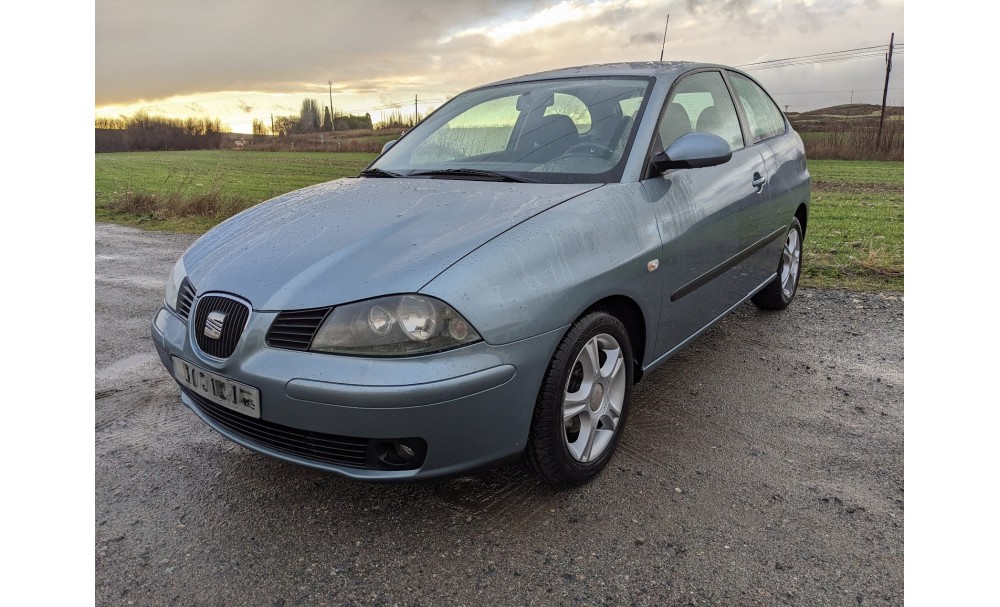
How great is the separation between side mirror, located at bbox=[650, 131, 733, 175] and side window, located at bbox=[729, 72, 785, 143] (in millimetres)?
1294

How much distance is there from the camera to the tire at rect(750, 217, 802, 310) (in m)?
4.68

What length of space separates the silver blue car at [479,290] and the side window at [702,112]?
0.03 metres

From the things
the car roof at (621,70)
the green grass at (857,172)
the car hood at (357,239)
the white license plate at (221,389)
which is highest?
the green grass at (857,172)

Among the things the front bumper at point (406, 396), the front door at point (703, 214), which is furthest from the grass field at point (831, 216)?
the front bumper at point (406, 396)

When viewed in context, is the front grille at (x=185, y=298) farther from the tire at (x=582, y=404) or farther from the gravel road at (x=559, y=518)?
the tire at (x=582, y=404)

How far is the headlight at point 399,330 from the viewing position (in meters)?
2.04

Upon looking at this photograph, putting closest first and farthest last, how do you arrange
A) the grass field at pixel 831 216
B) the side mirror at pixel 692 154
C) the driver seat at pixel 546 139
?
1. the side mirror at pixel 692 154
2. the driver seat at pixel 546 139
3. the grass field at pixel 831 216

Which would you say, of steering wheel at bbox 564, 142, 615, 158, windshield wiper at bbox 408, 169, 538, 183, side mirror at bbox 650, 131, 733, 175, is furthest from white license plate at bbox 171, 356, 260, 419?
side mirror at bbox 650, 131, 733, 175

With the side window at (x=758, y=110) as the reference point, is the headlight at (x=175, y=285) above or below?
below

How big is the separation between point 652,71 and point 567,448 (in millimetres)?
2069

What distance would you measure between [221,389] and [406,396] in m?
0.71

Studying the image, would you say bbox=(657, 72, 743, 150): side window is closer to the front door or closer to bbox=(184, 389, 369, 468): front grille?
the front door

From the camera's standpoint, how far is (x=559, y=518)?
2389 millimetres

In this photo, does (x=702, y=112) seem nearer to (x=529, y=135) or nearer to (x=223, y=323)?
(x=529, y=135)
